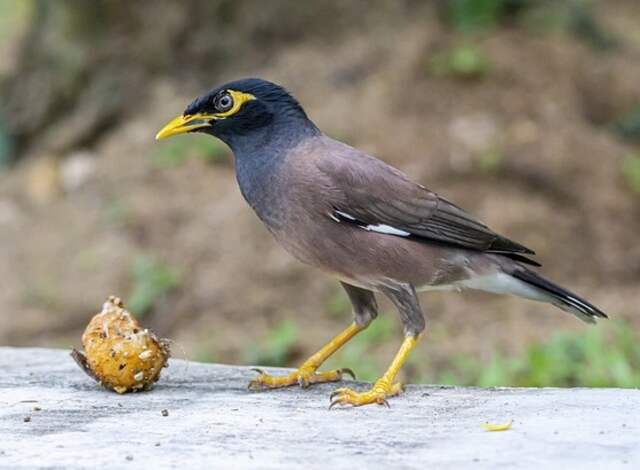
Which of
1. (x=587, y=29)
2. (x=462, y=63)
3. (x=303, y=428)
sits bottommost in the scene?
(x=303, y=428)

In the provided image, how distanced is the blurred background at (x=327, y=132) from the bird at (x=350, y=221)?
2.21m

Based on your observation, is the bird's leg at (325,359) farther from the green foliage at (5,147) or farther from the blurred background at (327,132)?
the green foliage at (5,147)

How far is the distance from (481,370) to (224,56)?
458 cm

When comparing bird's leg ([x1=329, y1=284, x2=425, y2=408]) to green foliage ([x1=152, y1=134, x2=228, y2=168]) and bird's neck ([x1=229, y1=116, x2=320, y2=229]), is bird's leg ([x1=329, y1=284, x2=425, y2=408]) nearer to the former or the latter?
bird's neck ([x1=229, y1=116, x2=320, y2=229])

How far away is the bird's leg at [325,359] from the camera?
4855 mm

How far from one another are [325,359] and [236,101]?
4.09ft

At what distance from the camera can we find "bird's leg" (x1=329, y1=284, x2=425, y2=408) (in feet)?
14.2

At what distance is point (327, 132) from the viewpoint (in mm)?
9492

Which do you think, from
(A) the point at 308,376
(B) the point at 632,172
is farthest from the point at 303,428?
(B) the point at 632,172

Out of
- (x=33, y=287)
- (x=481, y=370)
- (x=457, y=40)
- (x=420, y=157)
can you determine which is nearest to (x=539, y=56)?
(x=457, y=40)

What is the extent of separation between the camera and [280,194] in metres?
4.66

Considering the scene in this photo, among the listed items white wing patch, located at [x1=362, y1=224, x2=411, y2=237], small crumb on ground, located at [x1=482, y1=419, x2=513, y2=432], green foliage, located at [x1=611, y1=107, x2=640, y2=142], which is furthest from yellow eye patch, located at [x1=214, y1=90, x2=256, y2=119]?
green foliage, located at [x1=611, y1=107, x2=640, y2=142]

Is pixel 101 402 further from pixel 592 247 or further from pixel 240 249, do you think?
pixel 592 247

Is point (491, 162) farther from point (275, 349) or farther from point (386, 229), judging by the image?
point (386, 229)
